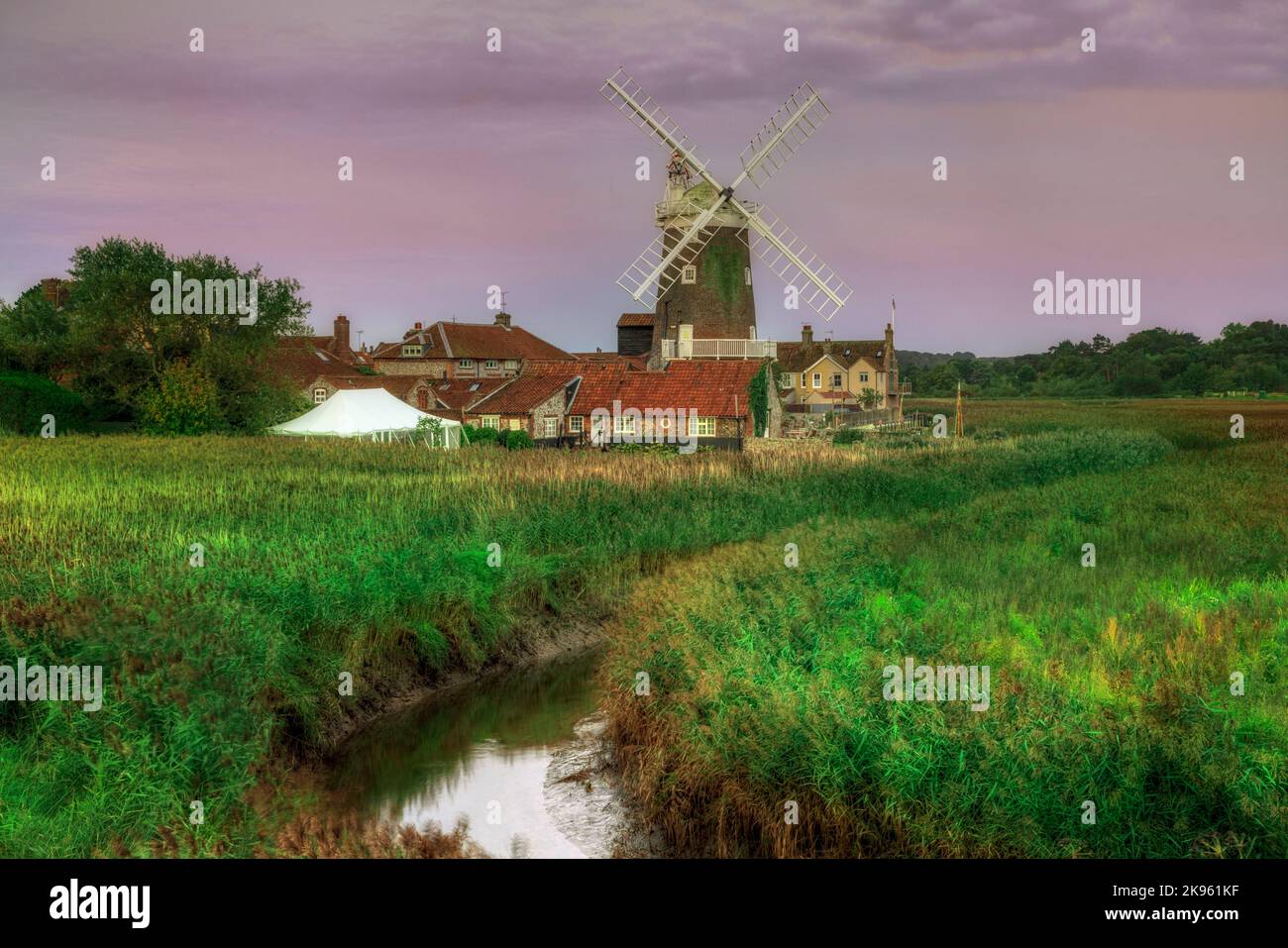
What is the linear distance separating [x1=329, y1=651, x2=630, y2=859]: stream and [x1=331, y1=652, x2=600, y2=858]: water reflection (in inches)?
0.5

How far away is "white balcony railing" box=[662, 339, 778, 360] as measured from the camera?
46.4m

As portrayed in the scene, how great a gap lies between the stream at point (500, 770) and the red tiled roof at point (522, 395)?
31918 mm

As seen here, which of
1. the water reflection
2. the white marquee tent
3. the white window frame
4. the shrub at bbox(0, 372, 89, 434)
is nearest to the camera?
the water reflection

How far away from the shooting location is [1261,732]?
896cm

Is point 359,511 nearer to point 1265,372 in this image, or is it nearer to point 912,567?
point 912,567

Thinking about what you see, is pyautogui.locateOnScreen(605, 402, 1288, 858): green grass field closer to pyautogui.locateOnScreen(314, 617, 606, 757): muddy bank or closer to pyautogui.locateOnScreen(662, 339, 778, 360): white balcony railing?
pyautogui.locateOnScreen(314, 617, 606, 757): muddy bank

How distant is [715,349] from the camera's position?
1826 inches

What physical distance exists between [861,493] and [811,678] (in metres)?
17.6

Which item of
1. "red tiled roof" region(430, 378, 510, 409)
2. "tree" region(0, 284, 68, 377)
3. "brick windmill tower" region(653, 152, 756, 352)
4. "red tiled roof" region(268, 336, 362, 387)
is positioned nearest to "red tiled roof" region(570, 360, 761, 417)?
"brick windmill tower" region(653, 152, 756, 352)

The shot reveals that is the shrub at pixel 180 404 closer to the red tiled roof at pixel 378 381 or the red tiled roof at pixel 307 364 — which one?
the red tiled roof at pixel 307 364

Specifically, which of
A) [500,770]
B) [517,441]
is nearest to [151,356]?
[517,441]

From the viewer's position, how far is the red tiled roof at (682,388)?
140 feet

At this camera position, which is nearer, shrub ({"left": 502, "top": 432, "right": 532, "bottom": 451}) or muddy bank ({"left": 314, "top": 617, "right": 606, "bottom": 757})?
muddy bank ({"left": 314, "top": 617, "right": 606, "bottom": 757})
